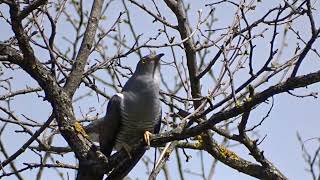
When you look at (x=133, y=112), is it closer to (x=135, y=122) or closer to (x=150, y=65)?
(x=135, y=122)

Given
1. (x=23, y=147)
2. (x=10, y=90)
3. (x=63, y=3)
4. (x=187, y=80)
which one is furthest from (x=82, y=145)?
(x=10, y=90)

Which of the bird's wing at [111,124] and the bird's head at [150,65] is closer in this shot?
the bird's wing at [111,124]

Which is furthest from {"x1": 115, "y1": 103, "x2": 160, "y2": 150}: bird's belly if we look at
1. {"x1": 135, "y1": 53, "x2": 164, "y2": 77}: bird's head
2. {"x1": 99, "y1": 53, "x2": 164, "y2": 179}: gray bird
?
{"x1": 135, "y1": 53, "x2": 164, "y2": 77}: bird's head

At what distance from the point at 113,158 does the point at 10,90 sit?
5.97ft

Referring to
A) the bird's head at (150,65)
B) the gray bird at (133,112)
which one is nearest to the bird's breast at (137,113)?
the gray bird at (133,112)

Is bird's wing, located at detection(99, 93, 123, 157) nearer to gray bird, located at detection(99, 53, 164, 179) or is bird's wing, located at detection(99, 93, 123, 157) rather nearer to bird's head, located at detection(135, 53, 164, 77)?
gray bird, located at detection(99, 53, 164, 179)

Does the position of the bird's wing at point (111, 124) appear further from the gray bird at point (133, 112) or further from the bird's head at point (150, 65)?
the bird's head at point (150, 65)

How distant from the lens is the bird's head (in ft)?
14.1

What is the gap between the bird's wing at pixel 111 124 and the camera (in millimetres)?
4117

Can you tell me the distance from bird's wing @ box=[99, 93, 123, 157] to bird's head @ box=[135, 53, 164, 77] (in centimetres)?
30

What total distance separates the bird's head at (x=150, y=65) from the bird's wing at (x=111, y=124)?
300 millimetres

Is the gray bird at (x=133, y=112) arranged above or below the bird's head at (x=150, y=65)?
below

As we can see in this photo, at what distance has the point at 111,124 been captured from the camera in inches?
164

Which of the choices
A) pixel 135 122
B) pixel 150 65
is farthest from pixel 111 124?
pixel 150 65
